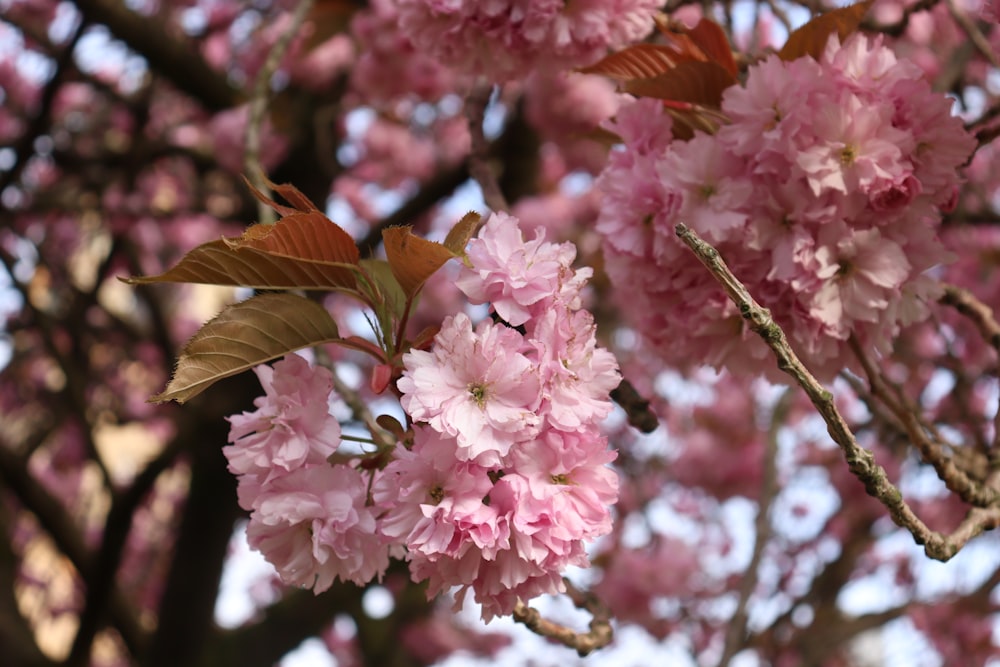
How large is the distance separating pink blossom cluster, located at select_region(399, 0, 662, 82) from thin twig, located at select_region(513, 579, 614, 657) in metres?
0.62

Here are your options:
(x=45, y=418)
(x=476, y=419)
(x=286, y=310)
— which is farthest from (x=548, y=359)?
(x=45, y=418)

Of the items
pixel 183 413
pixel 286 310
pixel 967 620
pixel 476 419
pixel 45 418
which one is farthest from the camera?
pixel 45 418

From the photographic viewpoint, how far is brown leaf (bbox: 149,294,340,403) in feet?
2.38

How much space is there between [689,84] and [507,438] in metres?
0.45

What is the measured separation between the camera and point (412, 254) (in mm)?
713

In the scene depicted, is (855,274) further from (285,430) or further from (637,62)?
(285,430)

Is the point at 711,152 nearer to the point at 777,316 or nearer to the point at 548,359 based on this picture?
the point at 777,316

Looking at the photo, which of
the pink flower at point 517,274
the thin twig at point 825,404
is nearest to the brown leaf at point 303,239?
the pink flower at point 517,274

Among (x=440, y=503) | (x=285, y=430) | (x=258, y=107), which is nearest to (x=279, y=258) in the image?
(x=285, y=430)

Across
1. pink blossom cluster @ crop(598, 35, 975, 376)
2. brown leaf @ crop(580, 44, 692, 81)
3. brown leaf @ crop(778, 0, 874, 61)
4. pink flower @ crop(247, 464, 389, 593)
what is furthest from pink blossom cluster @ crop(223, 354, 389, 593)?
brown leaf @ crop(778, 0, 874, 61)

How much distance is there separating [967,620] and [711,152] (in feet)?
11.1

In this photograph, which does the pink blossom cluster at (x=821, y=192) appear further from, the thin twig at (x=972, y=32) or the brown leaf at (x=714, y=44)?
the thin twig at (x=972, y=32)

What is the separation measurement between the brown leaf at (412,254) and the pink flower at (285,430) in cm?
11

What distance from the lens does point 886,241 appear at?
34.0 inches
